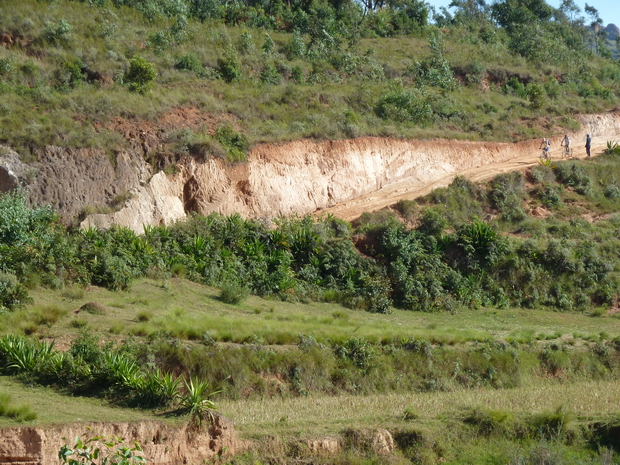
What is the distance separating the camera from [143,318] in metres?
19.5

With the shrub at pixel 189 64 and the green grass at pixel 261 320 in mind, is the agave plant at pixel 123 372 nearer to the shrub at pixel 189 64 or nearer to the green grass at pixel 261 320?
the green grass at pixel 261 320

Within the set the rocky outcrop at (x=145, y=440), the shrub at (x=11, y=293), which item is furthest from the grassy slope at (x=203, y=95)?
the rocky outcrop at (x=145, y=440)

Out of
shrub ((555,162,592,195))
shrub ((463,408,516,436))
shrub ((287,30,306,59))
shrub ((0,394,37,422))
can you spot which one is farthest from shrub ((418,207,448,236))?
shrub ((0,394,37,422))

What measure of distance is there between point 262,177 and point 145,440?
18.5 m

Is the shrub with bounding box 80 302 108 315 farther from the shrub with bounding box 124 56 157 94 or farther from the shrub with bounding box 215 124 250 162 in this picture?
the shrub with bounding box 124 56 157 94

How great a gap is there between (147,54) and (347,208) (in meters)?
13.3

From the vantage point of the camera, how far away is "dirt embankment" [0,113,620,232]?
25.7 meters

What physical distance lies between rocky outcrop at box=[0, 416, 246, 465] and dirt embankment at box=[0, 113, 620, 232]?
13.4 meters

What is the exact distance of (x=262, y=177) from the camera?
3064 centimetres

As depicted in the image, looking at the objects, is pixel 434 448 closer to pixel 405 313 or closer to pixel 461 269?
pixel 405 313

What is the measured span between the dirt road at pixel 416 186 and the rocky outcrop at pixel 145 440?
61.0ft

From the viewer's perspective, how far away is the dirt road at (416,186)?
32.4 m

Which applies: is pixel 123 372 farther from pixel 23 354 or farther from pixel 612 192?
pixel 612 192

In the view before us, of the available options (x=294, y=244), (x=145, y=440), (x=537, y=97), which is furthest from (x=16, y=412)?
(x=537, y=97)
